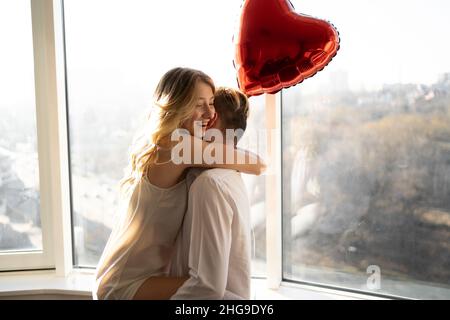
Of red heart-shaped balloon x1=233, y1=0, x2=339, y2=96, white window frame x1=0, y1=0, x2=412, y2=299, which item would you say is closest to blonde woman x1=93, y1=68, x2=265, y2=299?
red heart-shaped balloon x1=233, y1=0, x2=339, y2=96

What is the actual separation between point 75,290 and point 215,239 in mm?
804

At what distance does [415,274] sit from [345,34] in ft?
2.67

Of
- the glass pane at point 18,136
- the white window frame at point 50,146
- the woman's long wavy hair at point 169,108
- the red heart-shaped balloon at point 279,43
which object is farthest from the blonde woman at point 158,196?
the glass pane at point 18,136

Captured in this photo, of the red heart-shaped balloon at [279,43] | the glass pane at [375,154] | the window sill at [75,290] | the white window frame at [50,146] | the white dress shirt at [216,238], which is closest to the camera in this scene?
the white dress shirt at [216,238]

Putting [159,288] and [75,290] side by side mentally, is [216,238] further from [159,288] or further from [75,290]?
[75,290]

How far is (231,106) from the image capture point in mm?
1254

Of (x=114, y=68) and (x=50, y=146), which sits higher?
(x=114, y=68)

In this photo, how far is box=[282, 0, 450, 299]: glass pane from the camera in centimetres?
144

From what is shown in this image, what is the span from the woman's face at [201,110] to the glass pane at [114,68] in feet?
1.39

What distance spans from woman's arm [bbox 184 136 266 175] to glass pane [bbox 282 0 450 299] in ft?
1.29

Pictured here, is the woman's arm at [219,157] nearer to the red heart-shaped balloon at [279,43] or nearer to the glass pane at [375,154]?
the red heart-shaped balloon at [279,43]

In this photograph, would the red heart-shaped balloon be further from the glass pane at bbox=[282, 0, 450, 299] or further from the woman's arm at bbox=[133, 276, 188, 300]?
the woman's arm at bbox=[133, 276, 188, 300]

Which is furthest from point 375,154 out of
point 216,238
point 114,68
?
point 114,68

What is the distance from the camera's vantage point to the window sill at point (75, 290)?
5.19 ft
